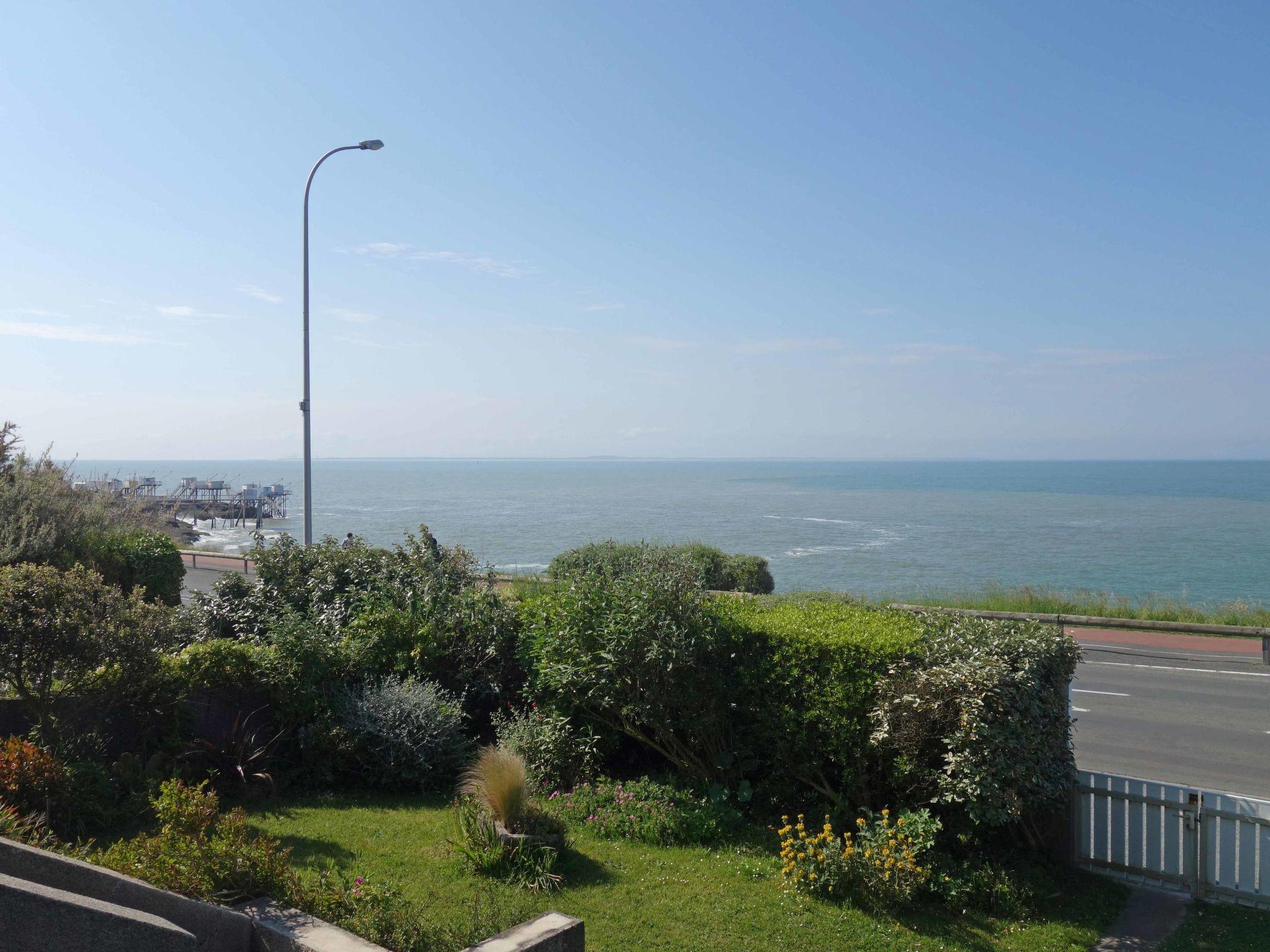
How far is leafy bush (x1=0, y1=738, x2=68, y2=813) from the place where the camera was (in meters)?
6.28

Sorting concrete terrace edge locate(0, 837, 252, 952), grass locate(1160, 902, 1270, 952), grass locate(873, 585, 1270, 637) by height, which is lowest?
grass locate(873, 585, 1270, 637)

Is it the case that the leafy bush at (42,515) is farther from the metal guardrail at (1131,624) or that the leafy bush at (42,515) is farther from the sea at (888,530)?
the metal guardrail at (1131,624)

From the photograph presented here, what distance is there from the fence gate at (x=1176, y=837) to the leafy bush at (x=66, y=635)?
27.8 ft

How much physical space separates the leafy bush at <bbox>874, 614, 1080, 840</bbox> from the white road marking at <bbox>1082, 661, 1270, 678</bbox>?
12517mm

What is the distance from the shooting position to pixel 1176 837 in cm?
712

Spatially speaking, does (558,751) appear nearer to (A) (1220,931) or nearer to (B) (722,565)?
(A) (1220,931)

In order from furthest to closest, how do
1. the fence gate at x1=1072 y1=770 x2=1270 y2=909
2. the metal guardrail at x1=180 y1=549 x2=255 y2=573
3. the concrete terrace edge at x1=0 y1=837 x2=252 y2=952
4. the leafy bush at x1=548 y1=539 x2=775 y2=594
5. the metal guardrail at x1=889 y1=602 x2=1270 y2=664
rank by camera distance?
the metal guardrail at x1=180 y1=549 x2=255 y2=573
the leafy bush at x1=548 y1=539 x2=775 y2=594
the metal guardrail at x1=889 y1=602 x2=1270 y2=664
the fence gate at x1=1072 y1=770 x2=1270 y2=909
the concrete terrace edge at x1=0 y1=837 x2=252 y2=952

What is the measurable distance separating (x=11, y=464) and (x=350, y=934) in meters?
18.7

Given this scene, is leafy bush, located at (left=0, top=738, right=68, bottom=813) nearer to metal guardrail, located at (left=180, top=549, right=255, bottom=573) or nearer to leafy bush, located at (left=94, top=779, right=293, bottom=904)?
leafy bush, located at (left=94, top=779, right=293, bottom=904)

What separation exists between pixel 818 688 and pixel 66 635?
652 centimetres

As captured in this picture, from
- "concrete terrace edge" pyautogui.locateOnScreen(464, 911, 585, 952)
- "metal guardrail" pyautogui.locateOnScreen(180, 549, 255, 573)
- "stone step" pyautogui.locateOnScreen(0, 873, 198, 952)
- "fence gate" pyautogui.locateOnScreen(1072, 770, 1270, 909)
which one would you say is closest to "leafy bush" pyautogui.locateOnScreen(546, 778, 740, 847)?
"concrete terrace edge" pyautogui.locateOnScreen(464, 911, 585, 952)

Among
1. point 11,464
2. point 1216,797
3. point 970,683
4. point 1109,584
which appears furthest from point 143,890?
point 1109,584

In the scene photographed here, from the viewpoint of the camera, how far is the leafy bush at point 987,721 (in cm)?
659

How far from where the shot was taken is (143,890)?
4.19 metres
